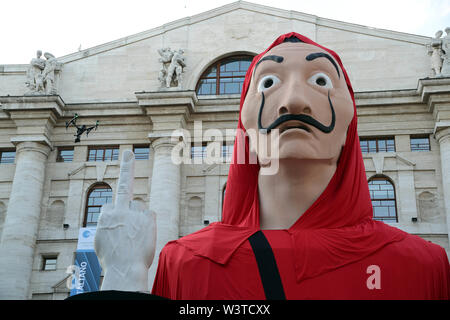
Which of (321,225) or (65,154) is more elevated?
(65,154)

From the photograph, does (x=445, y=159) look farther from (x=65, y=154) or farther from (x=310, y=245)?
(x=310, y=245)

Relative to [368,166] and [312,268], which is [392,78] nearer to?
[368,166]

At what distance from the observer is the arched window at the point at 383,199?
774 inches

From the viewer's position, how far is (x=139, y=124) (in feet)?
72.5

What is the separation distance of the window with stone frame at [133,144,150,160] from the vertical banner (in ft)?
11.1

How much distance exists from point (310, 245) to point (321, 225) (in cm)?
36

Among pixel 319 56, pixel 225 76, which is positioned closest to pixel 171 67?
pixel 225 76

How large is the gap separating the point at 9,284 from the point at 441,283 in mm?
17699

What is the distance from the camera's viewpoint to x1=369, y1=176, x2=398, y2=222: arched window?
64.5 ft

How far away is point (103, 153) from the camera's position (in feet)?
72.9

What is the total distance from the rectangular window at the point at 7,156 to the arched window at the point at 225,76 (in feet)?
25.1

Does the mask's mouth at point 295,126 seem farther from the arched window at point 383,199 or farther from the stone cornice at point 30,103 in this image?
the stone cornice at point 30,103

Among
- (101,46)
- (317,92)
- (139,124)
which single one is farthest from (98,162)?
(317,92)

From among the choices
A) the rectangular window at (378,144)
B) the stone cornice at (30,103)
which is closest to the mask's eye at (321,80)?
the rectangular window at (378,144)
